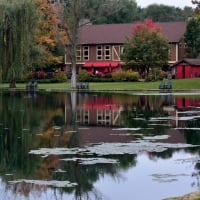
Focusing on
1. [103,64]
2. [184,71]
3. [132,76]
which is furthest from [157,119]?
[103,64]

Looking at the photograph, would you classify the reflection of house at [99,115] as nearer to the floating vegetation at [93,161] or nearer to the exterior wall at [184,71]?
the floating vegetation at [93,161]

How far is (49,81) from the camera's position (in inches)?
3150

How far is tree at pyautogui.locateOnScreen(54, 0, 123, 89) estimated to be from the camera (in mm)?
68438

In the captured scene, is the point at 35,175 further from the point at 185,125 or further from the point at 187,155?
the point at 185,125

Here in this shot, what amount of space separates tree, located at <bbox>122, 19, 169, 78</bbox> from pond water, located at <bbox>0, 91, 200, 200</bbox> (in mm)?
45308

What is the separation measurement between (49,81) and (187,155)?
63263mm

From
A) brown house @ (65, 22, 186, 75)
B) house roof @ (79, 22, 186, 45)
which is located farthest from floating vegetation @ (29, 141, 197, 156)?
house roof @ (79, 22, 186, 45)

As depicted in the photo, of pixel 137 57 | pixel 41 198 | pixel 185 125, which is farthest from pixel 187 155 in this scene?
pixel 137 57

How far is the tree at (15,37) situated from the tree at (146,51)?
58.7 feet

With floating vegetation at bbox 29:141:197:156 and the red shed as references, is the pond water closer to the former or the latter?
floating vegetation at bbox 29:141:197:156

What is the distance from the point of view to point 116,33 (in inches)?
3846

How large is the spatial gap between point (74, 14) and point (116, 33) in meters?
29.9

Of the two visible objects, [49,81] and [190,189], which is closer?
[190,189]

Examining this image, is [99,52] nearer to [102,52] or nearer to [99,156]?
[102,52]
